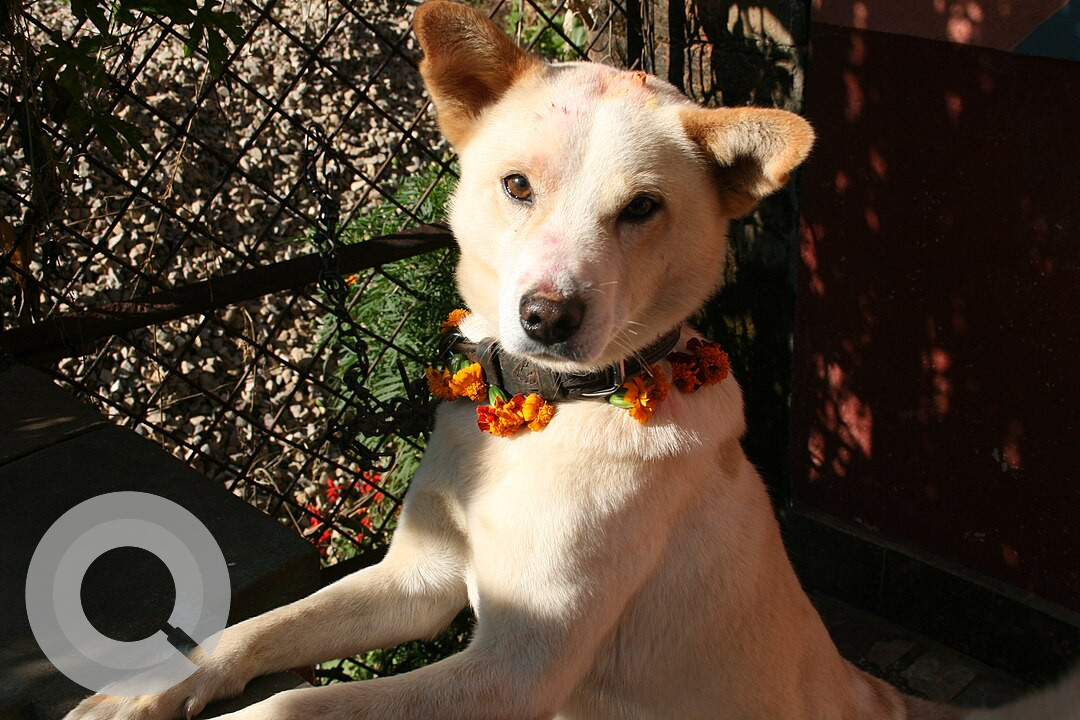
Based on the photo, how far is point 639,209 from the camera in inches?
89.9

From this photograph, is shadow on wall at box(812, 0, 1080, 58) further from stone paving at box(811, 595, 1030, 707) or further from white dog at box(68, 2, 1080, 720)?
stone paving at box(811, 595, 1030, 707)

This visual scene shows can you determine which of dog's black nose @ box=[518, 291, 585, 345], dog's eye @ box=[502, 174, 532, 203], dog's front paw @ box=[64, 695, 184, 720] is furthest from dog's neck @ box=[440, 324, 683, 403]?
dog's front paw @ box=[64, 695, 184, 720]

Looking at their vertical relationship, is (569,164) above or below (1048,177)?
above

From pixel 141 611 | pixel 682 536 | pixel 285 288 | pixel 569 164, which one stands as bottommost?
pixel 682 536

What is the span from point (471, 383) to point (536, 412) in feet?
0.69

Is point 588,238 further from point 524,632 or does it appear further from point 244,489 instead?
point 244,489

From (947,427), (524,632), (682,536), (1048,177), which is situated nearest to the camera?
(524,632)

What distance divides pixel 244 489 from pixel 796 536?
281cm

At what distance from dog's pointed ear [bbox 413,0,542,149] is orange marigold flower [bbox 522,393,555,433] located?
67 cm

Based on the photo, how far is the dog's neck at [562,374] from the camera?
236 centimetres

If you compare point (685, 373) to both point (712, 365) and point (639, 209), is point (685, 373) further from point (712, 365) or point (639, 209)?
point (639, 209)

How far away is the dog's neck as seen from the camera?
93.0 inches

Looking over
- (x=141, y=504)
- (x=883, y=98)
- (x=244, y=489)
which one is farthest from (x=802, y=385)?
(x=244, y=489)

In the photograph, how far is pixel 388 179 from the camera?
6.04 meters
